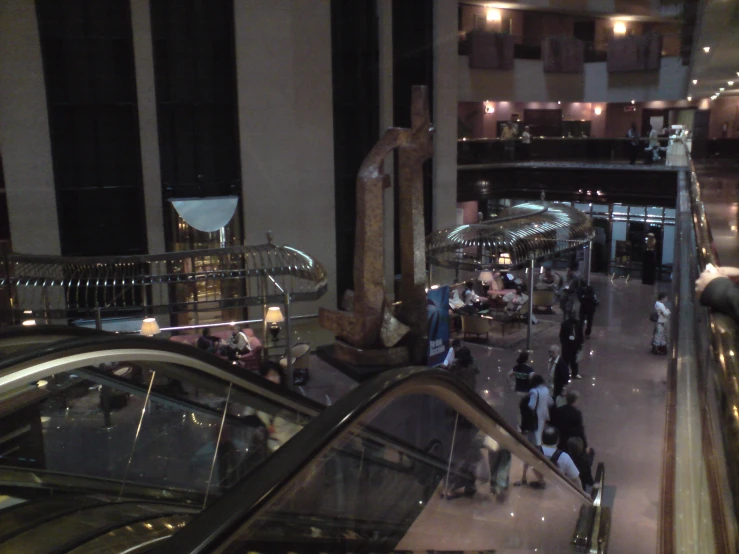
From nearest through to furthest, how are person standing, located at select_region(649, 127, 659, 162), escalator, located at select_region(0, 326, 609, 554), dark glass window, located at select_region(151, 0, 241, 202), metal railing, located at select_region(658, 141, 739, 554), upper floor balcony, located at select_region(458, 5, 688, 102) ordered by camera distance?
metal railing, located at select_region(658, 141, 739, 554)
escalator, located at select_region(0, 326, 609, 554)
dark glass window, located at select_region(151, 0, 241, 202)
person standing, located at select_region(649, 127, 659, 162)
upper floor balcony, located at select_region(458, 5, 688, 102)

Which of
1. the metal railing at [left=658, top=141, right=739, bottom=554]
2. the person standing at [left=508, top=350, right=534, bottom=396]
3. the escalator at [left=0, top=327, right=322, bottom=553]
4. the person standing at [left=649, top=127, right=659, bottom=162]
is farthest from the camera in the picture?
the person standing at [left=649, top=127, right=659, bottom=162]

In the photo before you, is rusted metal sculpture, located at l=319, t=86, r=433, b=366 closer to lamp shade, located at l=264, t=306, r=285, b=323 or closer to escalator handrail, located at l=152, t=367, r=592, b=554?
lamp shade, located at l=264, t=306, r=285, b=323

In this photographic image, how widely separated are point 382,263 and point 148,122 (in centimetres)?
697

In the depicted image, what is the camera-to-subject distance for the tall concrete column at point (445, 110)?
1706 cm

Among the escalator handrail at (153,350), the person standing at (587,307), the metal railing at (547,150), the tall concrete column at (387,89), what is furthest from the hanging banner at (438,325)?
the metal railing at (547,150)

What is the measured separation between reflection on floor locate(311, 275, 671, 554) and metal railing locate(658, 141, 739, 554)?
5.37 feet

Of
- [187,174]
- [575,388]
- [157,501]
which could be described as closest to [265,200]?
[187,174]

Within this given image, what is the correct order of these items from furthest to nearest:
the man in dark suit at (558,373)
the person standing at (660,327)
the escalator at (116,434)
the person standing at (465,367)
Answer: the person standing at (660,327)
the person standing at (465,367)
the man in dark suit at (558,373)
the escalator at (116,434)

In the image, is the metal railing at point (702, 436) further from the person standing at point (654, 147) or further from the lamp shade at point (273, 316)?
the person standing at point (654, 147)

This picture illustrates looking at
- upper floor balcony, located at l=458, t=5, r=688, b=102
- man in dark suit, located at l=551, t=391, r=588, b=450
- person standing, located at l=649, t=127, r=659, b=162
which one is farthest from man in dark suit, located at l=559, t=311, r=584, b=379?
upper floor balcony, located at l=458, t=5, r=688, b=102

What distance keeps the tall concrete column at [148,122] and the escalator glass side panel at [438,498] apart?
9.89m

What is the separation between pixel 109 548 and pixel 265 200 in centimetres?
1288

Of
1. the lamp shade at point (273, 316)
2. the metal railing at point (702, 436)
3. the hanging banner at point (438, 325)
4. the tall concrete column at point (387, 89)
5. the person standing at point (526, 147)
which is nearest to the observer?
the metal railing at point (702, 436)

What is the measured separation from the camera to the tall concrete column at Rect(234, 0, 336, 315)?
1473 centimetres
